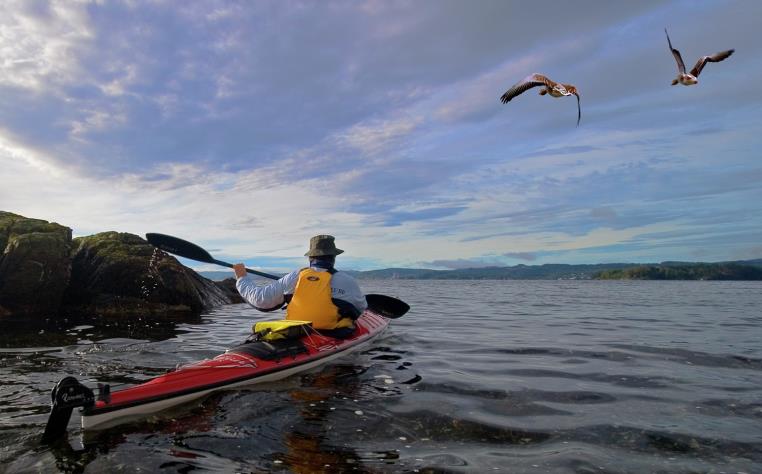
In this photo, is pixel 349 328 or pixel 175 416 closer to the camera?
pixel 175 416

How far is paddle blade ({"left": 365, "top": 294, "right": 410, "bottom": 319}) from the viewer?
14.1 m

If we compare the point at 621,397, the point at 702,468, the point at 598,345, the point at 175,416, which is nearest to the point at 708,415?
the point at 621,397

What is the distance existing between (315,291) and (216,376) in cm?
257

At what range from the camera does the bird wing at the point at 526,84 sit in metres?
5.89

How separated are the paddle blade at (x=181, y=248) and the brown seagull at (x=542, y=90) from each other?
7.65 metres

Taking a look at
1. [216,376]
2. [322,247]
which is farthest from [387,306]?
[216,376]

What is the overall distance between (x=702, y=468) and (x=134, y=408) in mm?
5807

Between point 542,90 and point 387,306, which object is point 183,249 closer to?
point 387,306

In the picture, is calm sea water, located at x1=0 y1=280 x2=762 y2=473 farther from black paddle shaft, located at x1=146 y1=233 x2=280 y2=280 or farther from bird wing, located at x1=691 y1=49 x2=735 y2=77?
bird wing, located at x1=691 y1=49 x2=735 y2=77

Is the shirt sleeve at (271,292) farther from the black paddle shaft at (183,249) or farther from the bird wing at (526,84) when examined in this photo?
the bird wing at (526,84)

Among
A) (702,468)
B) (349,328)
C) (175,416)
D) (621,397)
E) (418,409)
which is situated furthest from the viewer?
(349,328)

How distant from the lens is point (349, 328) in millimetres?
9242

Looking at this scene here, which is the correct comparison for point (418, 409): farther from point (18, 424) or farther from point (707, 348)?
point (707, 348)

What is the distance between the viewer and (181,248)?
10516 millimetres
